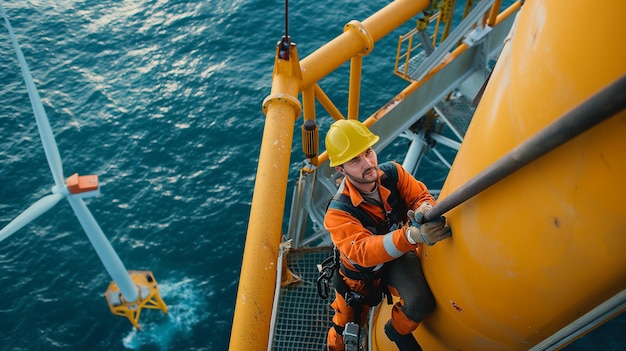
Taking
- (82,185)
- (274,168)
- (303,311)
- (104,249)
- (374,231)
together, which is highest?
(82,185)

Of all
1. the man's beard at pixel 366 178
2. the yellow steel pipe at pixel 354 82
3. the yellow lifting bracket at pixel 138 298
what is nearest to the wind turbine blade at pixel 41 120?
the yellow lifting bracket at pixel 138 298

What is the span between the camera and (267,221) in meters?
6.61

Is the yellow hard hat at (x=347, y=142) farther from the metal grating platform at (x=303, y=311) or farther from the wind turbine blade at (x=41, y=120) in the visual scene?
the wind turbine blade at (x=41, y=120)

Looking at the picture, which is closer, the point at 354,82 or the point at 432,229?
the point at 432,229

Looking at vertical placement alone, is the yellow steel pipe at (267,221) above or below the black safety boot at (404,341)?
above

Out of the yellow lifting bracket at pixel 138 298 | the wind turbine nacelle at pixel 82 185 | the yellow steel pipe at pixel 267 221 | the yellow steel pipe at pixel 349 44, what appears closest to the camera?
the yellow steel pipe at pixel 267 221

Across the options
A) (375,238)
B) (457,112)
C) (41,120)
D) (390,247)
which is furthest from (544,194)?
(41,120)

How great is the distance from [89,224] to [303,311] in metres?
11.8

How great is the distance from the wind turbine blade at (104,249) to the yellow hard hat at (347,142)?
1355 cm

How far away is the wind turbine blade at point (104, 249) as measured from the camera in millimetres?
16434

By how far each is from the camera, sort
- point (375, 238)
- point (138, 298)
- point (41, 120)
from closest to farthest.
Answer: point (375, 238)
point (41, 120)
point (138, 298)

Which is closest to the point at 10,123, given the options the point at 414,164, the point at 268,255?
the point at 414,164

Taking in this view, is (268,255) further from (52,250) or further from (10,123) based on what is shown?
(10,123)

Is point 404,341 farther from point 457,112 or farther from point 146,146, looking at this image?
point 146,146
